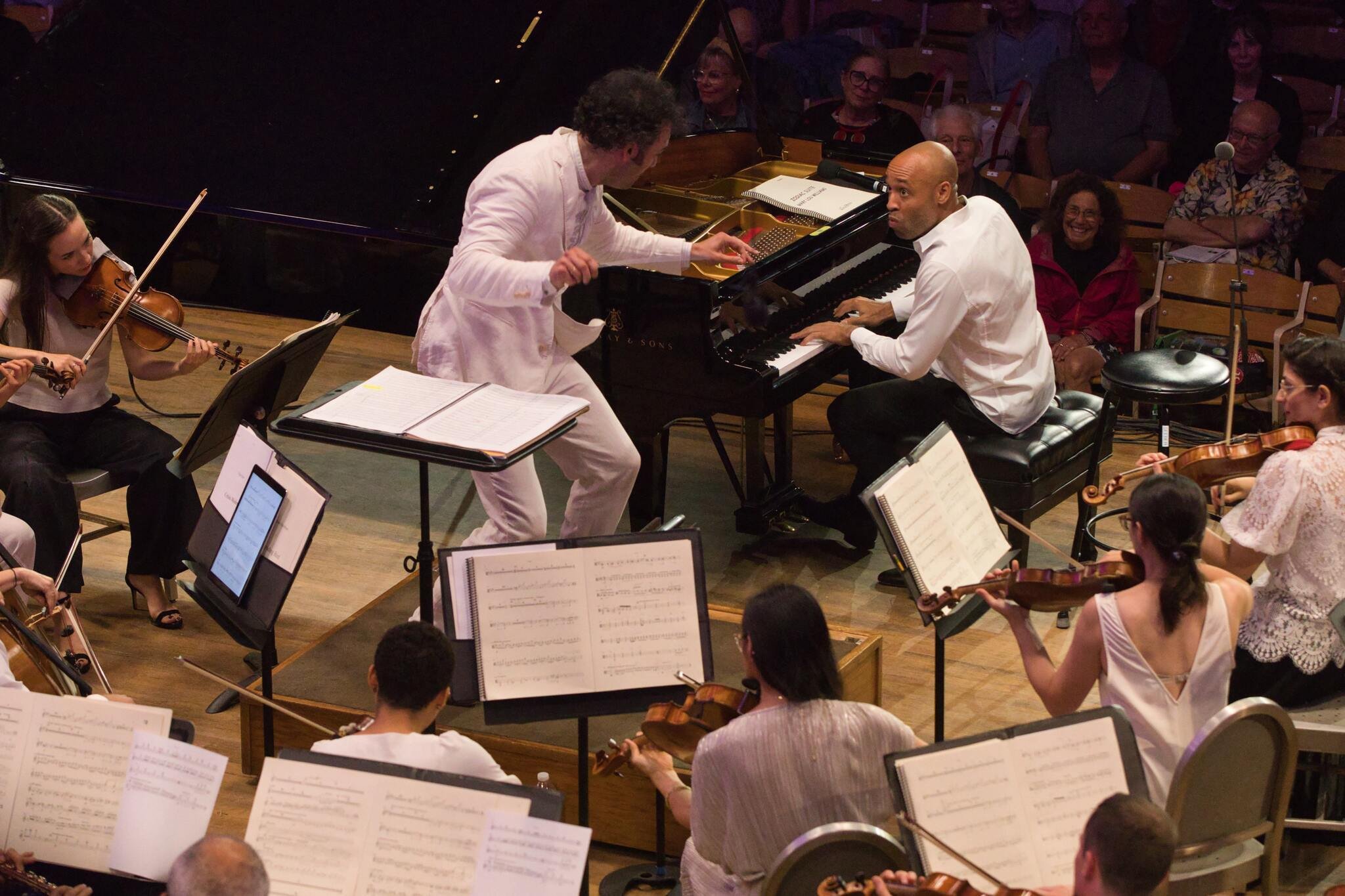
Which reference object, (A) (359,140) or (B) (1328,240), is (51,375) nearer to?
(A) (359,140)

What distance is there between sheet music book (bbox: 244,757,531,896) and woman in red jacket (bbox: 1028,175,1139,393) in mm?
4161

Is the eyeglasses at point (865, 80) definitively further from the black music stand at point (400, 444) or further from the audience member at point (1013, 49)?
the black music stand at point (400, 444)

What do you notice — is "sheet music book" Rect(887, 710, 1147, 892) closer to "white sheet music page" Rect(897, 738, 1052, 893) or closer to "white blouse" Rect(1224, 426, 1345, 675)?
"white sheet music page" Rect(897, 738, 1052, 893)

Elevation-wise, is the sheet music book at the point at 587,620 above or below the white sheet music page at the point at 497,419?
below

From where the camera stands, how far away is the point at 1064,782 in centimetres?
278

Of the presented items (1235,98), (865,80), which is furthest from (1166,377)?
(1235,98)

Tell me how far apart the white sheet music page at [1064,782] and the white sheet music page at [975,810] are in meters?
0.02

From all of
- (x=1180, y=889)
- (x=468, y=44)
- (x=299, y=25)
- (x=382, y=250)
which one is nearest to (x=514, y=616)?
(x=1180, y=889)

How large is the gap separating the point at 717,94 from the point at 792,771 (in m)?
4.24

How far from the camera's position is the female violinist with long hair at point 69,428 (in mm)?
4605

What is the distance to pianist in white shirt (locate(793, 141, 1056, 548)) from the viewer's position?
466cm

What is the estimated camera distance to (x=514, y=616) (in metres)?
3.32

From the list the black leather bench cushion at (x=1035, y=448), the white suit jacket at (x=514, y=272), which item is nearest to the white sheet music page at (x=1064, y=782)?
the white suit jacket at (x=514, y=272)

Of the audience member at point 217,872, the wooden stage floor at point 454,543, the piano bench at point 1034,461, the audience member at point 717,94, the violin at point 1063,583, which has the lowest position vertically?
the wooden stage floor at point 454,543
